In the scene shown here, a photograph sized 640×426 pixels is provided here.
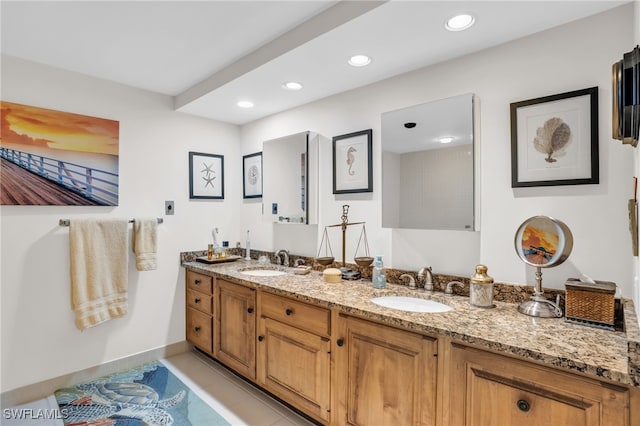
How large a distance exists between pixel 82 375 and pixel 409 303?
250 cm

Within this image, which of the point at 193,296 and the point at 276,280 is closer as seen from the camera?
the point at 276,280

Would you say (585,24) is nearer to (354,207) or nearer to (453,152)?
(453,152)

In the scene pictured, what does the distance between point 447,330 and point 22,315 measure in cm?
275

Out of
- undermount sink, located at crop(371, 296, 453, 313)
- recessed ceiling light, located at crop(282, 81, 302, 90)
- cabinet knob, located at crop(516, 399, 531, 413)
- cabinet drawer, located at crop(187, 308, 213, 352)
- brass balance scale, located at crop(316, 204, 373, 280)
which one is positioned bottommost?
cabinet drawer, located at crop(187, 308, 213, 352)

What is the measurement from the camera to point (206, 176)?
3309 millimetres

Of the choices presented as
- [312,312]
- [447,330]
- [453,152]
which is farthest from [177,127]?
[447,330]

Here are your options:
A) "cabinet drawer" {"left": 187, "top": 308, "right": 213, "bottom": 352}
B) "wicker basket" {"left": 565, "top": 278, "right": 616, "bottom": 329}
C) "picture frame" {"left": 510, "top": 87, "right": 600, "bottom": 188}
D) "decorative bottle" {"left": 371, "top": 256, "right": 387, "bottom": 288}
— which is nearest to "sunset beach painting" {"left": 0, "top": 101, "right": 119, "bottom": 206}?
"cabinet drawer" {"left": 187, "top": 308, "right": 213, "bottom": 352}

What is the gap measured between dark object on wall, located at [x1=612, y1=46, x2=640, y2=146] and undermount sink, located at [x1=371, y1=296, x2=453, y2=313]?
3.47ft

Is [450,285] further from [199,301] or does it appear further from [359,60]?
[199,301]

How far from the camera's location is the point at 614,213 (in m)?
1.52

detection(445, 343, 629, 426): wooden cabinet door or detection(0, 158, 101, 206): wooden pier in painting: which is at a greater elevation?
detection(0, 158, 101, 206): wooden pier in painting

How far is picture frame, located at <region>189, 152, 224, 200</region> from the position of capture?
320 cm

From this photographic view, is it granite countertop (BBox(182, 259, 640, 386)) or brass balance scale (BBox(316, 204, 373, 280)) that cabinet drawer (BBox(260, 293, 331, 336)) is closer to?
granite countertop (BBox(182, 259, 640, 386))

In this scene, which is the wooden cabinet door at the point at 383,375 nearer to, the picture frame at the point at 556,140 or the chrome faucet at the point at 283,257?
the picture frame at the point at 556,140
